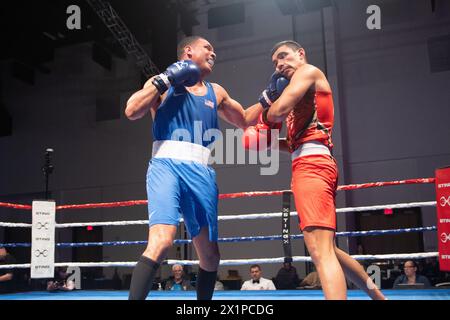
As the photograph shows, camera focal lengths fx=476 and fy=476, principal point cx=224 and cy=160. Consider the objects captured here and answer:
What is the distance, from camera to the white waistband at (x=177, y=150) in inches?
84.8

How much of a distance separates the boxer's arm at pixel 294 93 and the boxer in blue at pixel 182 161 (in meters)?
0.41

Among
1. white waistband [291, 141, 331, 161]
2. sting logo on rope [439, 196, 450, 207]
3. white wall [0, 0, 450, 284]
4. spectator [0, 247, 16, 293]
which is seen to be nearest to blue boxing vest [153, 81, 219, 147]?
white waistband [291, 141, 331, 161]

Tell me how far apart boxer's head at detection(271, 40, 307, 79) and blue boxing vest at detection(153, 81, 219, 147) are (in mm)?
409

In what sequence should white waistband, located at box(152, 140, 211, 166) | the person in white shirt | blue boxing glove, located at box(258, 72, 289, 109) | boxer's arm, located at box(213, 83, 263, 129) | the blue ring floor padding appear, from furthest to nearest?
the person in white shirt, the blue ring floor padding, boxer's arm, located at box(213, 83, 263, 129), blue boxing glove, located at box(258, 72, 289, 109), white waistband, located at box(152, 140, 211, 166)

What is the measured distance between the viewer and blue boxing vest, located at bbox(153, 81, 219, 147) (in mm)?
2191

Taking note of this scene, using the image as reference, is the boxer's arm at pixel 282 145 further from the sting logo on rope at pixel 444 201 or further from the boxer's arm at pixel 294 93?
the sting logo on rope at pixel 444 201

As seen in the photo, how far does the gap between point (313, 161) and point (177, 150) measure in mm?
608

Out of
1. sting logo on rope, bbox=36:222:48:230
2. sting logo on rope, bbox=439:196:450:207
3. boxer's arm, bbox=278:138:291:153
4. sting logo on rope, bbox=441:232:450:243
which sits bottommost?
sting logo on rope, bbox=441:232:450:243

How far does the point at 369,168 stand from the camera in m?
8.33

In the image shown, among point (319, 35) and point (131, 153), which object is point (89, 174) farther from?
point (319, 35)

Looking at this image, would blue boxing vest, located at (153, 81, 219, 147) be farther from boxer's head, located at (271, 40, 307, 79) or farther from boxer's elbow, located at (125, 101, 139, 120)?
boxer's head, located at (271, 40, 307, 79)

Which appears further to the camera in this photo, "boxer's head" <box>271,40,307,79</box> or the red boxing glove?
the red boxing glove

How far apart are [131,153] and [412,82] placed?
5.64m

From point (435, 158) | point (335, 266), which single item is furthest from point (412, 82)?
point (335, 266)
